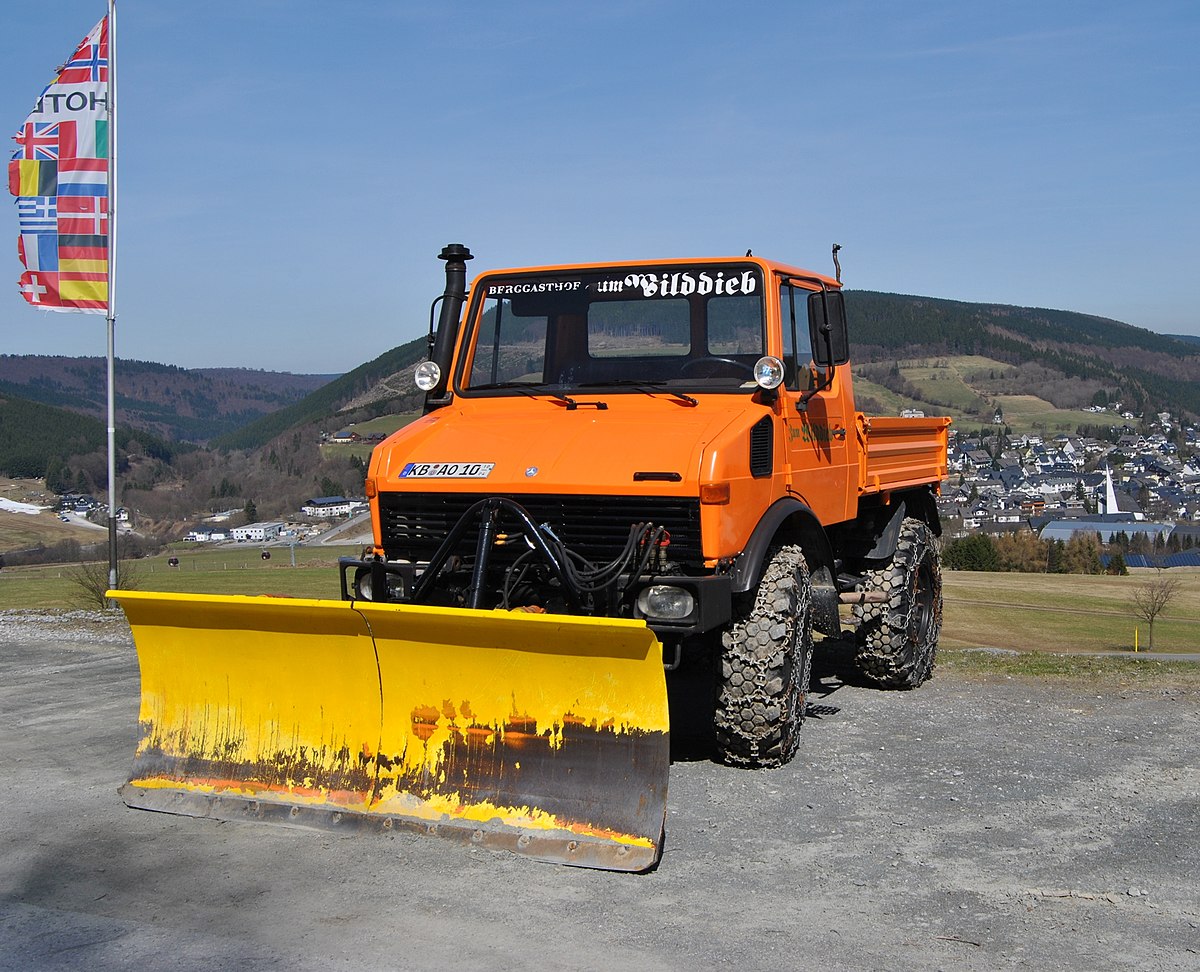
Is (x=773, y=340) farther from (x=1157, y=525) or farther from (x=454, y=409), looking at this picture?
(x=1157, y=525)

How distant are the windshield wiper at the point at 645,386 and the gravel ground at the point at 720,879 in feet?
6.54

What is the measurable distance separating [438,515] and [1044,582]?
173 feet

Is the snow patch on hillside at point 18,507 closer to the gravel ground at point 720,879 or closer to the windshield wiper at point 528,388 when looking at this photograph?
the windshield wiper at point 528,388

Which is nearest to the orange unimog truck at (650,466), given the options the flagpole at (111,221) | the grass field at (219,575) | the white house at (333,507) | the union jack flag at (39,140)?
the flagpole at (111,221)

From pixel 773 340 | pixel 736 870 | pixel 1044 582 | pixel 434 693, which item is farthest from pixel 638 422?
pixel 1044 582

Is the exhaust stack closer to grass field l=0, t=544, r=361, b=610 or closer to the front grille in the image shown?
the front grille

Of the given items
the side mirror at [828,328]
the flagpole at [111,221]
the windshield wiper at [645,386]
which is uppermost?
the flagpole at [111,221]

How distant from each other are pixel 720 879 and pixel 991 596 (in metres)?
44.7

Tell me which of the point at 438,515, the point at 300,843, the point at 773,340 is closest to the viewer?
the point at 300,843

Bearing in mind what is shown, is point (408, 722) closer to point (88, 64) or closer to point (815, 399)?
point (815, 399)

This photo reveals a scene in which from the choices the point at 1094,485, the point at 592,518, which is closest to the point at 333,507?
the point at 592,518

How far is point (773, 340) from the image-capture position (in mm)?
6812

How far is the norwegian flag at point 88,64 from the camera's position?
42.5 ft

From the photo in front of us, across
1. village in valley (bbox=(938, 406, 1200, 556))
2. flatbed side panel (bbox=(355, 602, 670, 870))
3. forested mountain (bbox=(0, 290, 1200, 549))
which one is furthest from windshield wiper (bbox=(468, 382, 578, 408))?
village in valley (bbox=(938, 406, 1200, 556))
